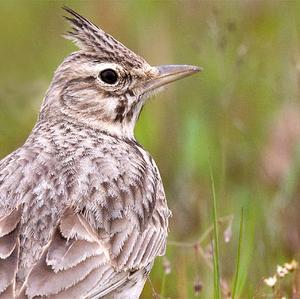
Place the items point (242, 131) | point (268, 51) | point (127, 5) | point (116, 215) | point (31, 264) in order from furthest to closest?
point (127, 5) → point (268, 51) → point (242, 131) → point (116, 215) → point (31, 264)

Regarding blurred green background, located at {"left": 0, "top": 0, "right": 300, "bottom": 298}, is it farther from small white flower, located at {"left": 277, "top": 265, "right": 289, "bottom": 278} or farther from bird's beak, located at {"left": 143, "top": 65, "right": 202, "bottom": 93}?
bird's beak, located at {"left": 143, "top": 65, "right": 202, "bottom": 93}

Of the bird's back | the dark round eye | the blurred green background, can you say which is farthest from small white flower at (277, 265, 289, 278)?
the dark round eye

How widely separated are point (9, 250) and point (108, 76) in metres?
1.69

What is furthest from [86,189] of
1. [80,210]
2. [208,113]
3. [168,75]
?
[208,113]

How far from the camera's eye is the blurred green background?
8.49 m

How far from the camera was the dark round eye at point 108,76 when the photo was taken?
7.84 meters

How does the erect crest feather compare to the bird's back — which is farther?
the erect crest feather

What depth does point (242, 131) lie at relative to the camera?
32.2 ft

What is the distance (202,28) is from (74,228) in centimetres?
611

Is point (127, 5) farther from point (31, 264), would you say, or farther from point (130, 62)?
point (31, 264)

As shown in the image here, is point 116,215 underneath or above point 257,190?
above

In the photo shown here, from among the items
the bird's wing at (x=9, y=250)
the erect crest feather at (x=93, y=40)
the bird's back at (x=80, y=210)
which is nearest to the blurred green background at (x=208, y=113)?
the bird's back at (x=80, y=210)

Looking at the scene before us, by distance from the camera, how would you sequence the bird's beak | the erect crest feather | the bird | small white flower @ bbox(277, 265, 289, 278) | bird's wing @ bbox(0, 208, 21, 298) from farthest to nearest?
1. the bird's beak
2. the erect crest feather
3. small white flower @ bbox(277, 265, 289, 278)
4. the bird
5. bird's wing @ bbox(0, 208, 21, 298)

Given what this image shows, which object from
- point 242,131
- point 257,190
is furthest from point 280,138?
point 257,190
